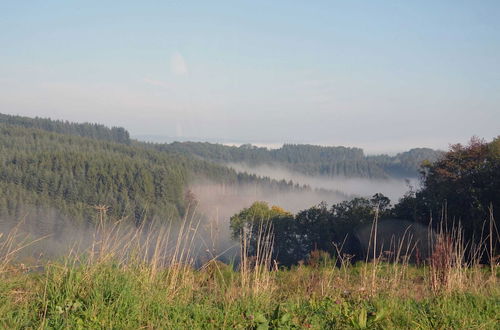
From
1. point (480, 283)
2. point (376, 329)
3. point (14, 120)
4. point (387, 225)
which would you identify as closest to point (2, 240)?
point (376, 329)

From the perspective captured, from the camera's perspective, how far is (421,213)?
2747 centimetres

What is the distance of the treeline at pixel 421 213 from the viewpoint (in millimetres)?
21234

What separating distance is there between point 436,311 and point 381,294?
64cm

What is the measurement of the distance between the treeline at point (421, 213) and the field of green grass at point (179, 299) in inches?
463

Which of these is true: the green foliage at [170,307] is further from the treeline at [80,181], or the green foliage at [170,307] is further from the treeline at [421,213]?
the treeline at [80,181]

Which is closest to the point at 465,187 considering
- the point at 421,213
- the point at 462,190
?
the point at 462,190

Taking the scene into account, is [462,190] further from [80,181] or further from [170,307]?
[80,181]

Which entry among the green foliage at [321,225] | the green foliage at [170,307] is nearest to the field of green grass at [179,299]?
the green foliage at [170,307]

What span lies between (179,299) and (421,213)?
25197mm

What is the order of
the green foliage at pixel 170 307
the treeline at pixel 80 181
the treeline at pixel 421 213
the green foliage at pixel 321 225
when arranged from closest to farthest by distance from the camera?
1. the green foliage at pixel 170 307
2. the treeline at pixel 421 213
3. the green foliage at pixel 321 225
4. the treeline at pixel 80 181

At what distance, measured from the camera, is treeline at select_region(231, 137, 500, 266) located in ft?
69.7

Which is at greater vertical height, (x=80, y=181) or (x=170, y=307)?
(x=170, y=307)

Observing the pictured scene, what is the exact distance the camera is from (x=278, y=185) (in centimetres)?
13225

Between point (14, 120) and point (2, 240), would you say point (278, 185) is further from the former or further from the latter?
point (2, 240)
